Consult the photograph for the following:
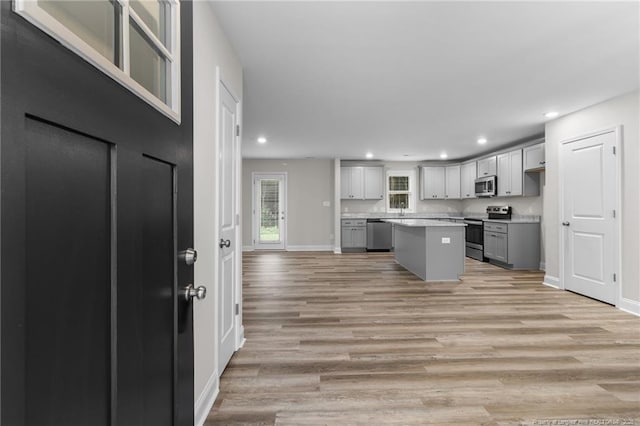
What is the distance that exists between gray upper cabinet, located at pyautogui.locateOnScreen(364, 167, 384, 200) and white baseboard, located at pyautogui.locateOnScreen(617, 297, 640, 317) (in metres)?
5.59

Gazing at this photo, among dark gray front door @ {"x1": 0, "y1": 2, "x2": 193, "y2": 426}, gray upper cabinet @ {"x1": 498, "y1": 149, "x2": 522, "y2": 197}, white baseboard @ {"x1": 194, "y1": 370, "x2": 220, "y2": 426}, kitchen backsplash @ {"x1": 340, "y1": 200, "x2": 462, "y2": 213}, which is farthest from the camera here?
kitchen backsplash @ {"x1": 340, "y1": 200, "x2": 462, "y2": 213}

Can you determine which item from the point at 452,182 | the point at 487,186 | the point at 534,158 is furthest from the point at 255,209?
the point at 534,158

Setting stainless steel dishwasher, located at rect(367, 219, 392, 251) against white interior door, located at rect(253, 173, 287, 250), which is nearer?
stainless steel dishwasher, located at rect(367, 219, 392, 251)

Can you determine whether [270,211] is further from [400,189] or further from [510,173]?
[510,173]

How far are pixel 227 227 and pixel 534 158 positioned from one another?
5770 millimetres

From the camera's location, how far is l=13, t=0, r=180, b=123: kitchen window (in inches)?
20.4

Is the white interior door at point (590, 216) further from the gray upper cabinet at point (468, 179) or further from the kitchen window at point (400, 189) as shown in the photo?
the kitchen window at point (400, 189)

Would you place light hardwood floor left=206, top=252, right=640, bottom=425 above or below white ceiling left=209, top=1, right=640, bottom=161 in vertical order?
below

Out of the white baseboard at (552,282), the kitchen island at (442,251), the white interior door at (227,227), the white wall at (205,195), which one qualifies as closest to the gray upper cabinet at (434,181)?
the kitchen island at (442,251)

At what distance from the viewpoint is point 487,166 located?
7250 millimetres

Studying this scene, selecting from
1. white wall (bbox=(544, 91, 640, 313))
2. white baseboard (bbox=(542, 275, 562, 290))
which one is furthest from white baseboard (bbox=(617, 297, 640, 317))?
white baseboard (bbox=(542, 275, 562, 290))

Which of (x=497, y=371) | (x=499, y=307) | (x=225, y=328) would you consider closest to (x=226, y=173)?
(x=225, y=328)

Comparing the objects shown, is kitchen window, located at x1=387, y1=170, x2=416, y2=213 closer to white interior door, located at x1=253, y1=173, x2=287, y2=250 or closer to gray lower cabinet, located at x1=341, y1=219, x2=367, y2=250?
gray lower cabinet, located at x1=341, y1=219, x2=367, y2=250

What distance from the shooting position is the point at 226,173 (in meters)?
2.32
